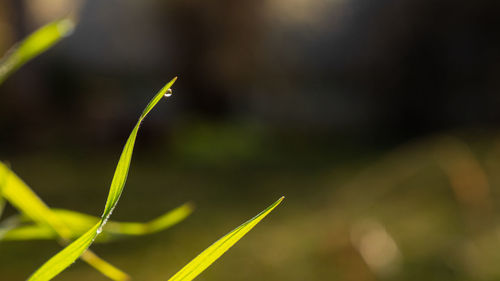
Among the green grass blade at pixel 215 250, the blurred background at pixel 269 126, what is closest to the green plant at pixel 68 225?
the green grass blade at pixel 215 250

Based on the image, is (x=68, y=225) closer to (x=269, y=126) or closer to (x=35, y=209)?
(x=35, y=209)

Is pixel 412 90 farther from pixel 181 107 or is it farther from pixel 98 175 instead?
pixel 98 175

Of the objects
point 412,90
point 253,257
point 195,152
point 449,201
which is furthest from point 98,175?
point 412,90

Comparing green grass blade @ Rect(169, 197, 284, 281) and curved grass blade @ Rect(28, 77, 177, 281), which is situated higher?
curved grass blade @ Rect(28, 77, 177, 281)

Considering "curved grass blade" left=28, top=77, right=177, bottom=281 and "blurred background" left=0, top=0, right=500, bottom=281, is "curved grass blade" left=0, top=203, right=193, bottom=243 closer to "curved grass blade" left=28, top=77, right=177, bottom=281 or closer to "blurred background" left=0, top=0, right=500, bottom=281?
"curved grass blade" left=28, top=77, right=177, bottom=281

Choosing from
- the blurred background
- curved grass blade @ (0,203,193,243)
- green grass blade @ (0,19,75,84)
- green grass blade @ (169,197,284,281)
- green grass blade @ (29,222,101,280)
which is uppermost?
the blurred background

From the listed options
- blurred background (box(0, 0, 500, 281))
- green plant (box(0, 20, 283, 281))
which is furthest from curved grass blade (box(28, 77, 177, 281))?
blurred background (box(0, 0, 500, 281))
